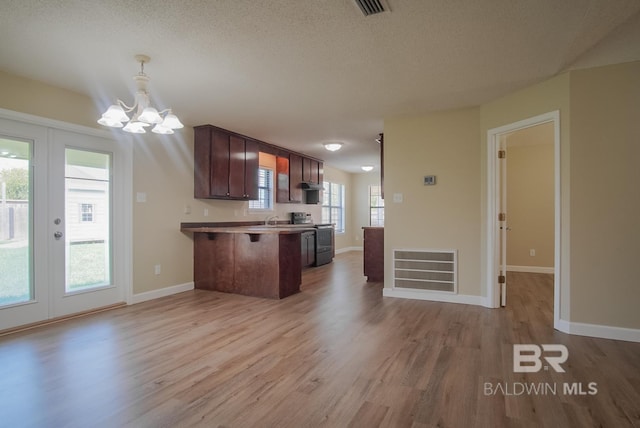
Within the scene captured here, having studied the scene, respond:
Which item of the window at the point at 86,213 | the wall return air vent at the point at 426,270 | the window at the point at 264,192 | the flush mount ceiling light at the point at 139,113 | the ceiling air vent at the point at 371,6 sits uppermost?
the ceiling air vent at the point at 371,6

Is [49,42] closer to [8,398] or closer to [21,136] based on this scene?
[21,136]

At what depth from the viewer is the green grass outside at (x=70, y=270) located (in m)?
3.19

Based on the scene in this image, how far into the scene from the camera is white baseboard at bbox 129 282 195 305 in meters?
4.24

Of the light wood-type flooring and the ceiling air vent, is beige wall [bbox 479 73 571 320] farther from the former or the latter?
the ceiling air vent

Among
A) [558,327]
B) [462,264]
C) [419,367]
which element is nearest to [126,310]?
[419,367]

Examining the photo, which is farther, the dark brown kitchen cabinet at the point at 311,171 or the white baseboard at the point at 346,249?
the white baseboard at the point at 346,249

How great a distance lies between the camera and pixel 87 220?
3838mm

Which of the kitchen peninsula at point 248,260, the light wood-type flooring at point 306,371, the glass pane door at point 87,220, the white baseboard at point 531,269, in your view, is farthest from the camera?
the white baseboard at point 531,269

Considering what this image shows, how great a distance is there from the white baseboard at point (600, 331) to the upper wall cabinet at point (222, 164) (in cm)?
449

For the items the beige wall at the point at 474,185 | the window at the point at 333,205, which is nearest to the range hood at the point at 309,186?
the window at the point at 333,205

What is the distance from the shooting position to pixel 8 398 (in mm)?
2021

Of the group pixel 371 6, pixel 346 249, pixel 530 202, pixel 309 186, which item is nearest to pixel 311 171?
pixel 309 186

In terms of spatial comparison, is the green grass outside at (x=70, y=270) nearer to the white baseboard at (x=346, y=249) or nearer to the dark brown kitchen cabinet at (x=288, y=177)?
the dark brown kitchen cabinet at (x=288, y=177)

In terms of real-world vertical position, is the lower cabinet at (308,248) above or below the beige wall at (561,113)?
below
